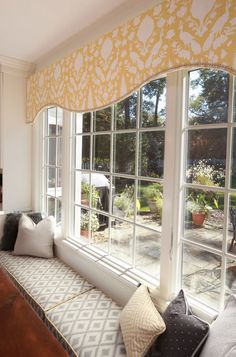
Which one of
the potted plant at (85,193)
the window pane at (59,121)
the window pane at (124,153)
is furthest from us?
the window pane at (59,121)

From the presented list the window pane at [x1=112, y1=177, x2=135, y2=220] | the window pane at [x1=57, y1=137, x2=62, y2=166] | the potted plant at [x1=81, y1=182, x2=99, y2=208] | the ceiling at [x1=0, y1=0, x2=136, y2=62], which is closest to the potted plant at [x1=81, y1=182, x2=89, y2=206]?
the potted plant at [x1=81, y1=182, x2=99, y2=208]

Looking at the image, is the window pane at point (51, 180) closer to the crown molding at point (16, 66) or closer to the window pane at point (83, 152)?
the window pane at point (83, 152)

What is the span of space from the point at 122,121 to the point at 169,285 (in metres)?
1.17

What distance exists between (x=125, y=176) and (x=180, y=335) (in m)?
1.08

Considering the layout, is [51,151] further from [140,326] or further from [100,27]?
[140,326]

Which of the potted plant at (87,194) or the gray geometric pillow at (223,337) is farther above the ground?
the potted plant at (87,194)

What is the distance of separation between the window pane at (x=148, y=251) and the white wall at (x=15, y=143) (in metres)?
1.75

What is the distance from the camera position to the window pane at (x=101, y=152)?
2.12m

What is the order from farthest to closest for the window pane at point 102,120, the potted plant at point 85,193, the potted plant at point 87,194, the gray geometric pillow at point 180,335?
the potted plant at point 85,193, the potted plant at point 87,194, the window pane at point 102,120, the gray geometric pillow at point 180,335

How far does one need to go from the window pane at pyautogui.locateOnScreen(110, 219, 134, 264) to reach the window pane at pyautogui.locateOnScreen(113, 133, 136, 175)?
0.41m

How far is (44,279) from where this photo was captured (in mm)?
2066

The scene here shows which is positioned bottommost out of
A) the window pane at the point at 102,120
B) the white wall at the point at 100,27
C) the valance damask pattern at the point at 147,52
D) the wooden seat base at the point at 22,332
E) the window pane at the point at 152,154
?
the wooden seat base at the point at 22,332

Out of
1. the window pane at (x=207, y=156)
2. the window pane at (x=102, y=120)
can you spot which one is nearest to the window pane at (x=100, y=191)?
the window pane at (x=102, y=120)

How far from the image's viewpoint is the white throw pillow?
2.50 metres
